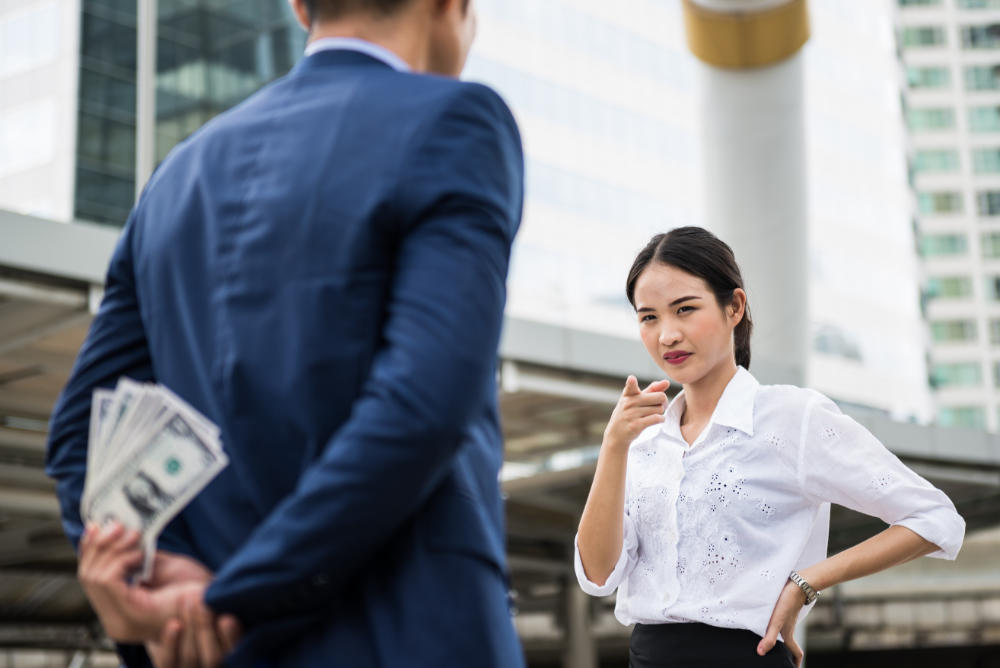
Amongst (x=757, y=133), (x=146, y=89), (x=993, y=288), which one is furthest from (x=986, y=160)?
(x=757, y=133)

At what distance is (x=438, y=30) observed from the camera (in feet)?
5.48

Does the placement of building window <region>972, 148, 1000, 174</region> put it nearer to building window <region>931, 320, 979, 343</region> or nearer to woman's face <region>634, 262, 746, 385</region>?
building window <region>931, 320, 979, 343</region>

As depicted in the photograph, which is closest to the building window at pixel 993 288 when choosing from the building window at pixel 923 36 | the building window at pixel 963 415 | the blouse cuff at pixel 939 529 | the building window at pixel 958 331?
the building window at pixel 958 331

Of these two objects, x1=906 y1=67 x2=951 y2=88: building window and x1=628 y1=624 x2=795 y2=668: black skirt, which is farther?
x1=906 y1=67 x2=951 y2=88: building window

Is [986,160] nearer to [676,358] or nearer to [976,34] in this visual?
[976,34]

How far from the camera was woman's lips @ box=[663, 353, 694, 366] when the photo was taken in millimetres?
2727

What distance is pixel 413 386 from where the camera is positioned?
1.36 metres

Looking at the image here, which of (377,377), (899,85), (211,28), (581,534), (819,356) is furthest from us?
(899,85)

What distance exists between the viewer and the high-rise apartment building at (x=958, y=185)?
68312mm

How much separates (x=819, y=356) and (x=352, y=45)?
5286 cm

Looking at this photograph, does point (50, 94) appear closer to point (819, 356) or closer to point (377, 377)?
point (377, 377)

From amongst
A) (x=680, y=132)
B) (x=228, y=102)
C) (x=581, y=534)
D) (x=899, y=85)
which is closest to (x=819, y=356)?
(x=680, y=132)

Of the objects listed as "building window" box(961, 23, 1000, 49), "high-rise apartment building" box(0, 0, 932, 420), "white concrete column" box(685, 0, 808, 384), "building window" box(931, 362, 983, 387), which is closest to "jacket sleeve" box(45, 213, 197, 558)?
"white concrete column" box(685, 0, 808, 384)

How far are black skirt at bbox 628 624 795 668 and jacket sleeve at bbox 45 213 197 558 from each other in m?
1.38
